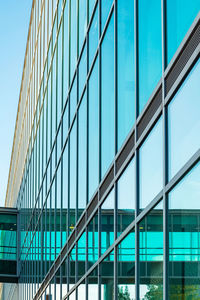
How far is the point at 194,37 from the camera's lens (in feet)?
24.0

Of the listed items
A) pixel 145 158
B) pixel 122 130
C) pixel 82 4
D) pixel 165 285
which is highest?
pixel 82 4

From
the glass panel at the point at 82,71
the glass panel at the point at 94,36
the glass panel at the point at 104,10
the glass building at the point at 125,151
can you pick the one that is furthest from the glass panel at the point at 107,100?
the glass panel at the point at 82,71

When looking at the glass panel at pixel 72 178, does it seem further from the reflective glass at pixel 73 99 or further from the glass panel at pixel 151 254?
the glass panel at pixel 151 254

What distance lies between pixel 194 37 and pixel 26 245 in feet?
93.3

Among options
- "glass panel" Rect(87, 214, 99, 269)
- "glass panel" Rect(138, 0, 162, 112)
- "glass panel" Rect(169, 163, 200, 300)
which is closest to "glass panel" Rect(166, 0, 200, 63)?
"glass panel" Rect(138, 0, 162, 112)

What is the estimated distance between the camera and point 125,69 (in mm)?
10922

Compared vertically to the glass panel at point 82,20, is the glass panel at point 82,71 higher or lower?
lower

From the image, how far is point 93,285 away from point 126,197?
3.72 m

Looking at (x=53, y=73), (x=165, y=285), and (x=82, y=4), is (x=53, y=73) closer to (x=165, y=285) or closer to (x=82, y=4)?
(x=82, y=4)

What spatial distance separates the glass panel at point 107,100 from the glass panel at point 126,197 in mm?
1092

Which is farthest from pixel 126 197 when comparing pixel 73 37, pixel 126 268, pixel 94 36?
pixel 73 37

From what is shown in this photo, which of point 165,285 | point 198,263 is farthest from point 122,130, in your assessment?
point 198,263

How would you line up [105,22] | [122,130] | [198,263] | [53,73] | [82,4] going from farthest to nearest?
[53,73]
[82,4]
[105,22]
[122,130]
[198,263]

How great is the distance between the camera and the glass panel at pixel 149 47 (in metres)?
8.80
